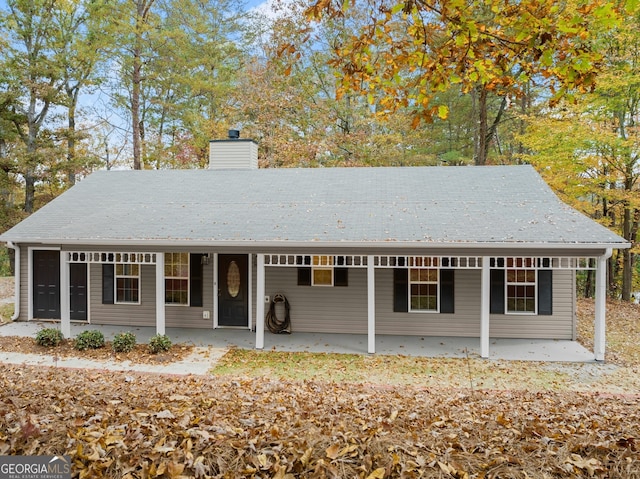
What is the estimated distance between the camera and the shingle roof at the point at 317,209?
8.82m

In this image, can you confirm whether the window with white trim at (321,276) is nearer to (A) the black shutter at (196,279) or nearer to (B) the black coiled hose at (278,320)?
(B) the black coiled hose at (278,320)

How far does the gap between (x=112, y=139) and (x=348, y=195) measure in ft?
62.3

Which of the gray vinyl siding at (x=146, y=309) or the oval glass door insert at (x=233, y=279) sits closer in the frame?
the oval glass door insert at (x=233, y=279)

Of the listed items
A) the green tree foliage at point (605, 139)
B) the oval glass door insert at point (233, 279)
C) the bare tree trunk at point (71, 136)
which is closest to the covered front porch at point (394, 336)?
the oval glass door insert at point (233, 279)

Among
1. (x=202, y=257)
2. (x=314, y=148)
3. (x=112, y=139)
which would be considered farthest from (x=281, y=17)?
(x=202, y=257)

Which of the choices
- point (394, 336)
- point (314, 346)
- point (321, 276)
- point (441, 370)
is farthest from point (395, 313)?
point (441, 370)

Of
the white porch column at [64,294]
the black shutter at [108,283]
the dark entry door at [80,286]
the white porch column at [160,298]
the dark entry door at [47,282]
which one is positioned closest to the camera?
the white porch column at [160,298]

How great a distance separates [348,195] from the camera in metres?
11.4

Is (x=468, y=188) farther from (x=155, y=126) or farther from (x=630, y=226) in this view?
(x=155, y=126)

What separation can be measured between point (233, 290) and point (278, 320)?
4.48 ft

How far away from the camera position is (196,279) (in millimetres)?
10758

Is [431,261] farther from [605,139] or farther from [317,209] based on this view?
[605,139]

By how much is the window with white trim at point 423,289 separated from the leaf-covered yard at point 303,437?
232 inches

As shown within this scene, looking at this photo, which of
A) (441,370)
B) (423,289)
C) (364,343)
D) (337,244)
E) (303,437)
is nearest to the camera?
(303,437)
